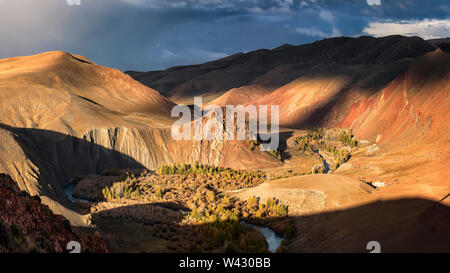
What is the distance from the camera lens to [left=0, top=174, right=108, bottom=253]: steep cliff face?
12.4 metres

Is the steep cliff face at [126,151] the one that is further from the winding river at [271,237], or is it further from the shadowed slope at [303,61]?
the shadowed slope at [303,61]

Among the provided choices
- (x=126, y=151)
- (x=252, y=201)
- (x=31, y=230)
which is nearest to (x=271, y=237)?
(x=252, y=201)

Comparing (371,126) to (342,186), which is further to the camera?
(371,126)

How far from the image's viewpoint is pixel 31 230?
1451cm

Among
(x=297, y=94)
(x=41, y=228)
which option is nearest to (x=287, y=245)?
(x=41, y=228)

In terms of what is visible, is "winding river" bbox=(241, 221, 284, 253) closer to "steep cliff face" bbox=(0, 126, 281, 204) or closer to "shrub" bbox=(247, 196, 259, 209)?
"shrub" bbox=(247, 196, 259, 209)

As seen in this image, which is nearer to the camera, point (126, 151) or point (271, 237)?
point (271, 237)

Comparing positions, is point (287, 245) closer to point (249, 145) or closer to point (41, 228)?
point (41, 228)

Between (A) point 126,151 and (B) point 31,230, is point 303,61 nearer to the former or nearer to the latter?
(A) point 126,151

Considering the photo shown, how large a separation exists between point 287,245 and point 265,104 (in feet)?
329

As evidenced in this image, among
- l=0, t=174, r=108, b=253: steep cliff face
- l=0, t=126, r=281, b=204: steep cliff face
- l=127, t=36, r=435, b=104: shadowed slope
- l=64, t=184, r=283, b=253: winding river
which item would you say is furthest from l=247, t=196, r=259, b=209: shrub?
l=127, t=36, r=435, b=104: shadowed slope

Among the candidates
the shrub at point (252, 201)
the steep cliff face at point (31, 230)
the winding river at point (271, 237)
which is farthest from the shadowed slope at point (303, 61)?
the steep cliff face at point (31, 230)

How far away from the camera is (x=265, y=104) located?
124 m

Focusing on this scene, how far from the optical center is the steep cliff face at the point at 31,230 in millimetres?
12439
